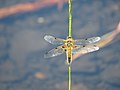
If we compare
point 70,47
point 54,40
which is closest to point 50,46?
point 54,40

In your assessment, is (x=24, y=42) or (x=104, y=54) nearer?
(x=104, y=54)

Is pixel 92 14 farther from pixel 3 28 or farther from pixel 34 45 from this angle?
pixel 3 28

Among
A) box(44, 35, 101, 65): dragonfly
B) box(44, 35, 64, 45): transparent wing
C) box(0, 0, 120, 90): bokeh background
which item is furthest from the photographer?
box(0, 0, 120, 90): bokeh background

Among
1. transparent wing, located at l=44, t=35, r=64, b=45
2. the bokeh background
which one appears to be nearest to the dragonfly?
transparent wing, located at l=44, t=35, r=64, b=45

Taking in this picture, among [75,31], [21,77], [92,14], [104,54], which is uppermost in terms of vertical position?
[92,14]

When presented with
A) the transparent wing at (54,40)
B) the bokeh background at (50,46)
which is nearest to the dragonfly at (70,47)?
the transparent wing at (54,40)

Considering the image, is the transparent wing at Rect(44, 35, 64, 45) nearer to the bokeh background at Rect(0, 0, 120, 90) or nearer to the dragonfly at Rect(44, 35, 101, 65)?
the dragonfly at Rect(44, 35, 101, 65)

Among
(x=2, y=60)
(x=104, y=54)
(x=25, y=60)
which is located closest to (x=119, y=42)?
(x=104, y=54)

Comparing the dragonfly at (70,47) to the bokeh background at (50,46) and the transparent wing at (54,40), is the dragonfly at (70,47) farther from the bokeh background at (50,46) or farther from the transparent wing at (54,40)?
the bokeh background at (50,46)
